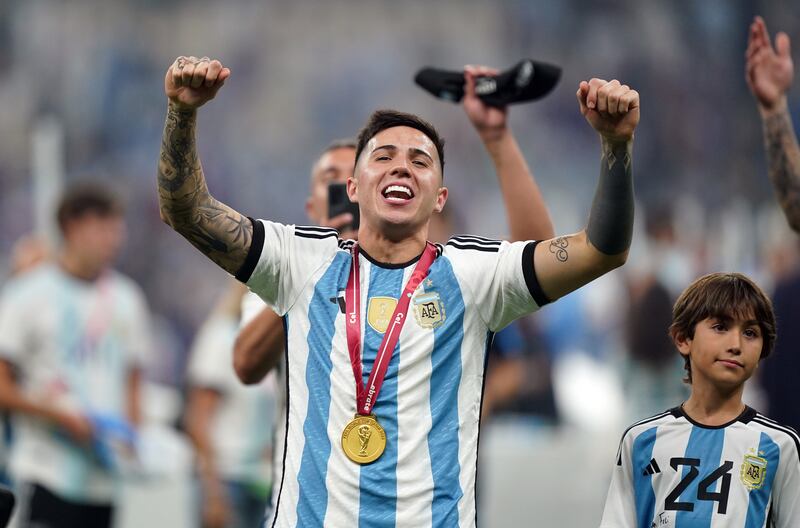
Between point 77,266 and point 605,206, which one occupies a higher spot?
point 605,206

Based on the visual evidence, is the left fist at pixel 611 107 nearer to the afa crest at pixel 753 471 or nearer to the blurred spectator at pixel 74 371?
the afa crest at pixel 753 471

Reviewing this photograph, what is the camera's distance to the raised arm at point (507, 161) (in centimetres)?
402

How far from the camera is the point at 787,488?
3.28 m

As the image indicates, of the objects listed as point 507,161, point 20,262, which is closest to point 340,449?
point 507,161

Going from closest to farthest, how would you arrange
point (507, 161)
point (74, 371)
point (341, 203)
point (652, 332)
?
1. point (341, 203)
2. point (507, 161)
3. point (74, 371)
4. point (652, 332)

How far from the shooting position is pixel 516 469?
10.3 meters

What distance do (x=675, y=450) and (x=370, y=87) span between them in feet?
30.0

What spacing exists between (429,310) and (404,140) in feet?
1.64

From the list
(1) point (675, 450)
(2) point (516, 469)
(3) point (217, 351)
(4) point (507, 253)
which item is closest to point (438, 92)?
(4) point (507, 253)

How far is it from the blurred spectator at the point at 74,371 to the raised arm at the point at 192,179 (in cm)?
384

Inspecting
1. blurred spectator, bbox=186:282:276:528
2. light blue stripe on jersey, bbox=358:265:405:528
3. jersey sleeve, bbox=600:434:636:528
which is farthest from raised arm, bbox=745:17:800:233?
blurred spectator, bbox=186:282:276:528

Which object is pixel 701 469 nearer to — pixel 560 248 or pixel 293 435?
pixel 560 248

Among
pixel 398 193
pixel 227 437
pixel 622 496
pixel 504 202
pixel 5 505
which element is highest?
pixel 504 202

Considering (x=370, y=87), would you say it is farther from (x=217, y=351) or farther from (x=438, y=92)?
(x=438, y=92)
